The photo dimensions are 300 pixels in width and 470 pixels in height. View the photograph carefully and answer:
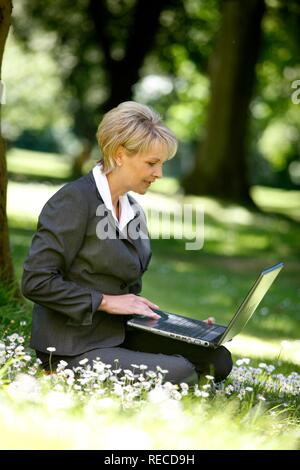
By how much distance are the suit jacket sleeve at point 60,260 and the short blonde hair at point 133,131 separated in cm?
39

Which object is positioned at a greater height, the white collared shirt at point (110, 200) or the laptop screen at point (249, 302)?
the white collared shirt at point (110, 200)

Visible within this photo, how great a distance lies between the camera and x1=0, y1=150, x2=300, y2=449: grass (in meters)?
3.57

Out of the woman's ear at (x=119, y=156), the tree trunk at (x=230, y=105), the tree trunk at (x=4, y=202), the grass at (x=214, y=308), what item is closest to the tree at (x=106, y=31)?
the grass at (x=214, y=308)

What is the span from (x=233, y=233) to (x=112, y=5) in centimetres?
1354

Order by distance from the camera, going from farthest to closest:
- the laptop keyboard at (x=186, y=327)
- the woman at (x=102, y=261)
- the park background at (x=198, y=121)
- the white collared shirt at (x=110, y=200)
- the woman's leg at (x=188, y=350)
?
the park background at (x=198, y=121) → the woman's leg at (x=188, y=350) → the white collared shirt at (x=110, y=200) → the laptop keyboard at (x=186, y=327) → the woman at (x=102, y=261)

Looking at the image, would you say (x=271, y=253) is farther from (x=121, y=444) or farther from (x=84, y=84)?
(x=84, y=84)

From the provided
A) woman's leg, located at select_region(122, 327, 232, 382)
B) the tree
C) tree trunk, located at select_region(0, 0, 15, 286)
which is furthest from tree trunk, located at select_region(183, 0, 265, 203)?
woman's leg, located at select_region(122, 327, 232, 382)

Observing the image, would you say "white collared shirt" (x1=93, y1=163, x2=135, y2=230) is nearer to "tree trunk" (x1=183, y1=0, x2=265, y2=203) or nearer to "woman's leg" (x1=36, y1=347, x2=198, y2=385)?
"woman's leg" (x1=36, y1=347, x2=198, y2=385)

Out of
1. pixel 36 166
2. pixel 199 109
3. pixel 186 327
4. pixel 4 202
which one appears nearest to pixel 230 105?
pixel 199 109

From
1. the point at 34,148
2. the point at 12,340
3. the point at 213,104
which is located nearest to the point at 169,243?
the point at 213,104

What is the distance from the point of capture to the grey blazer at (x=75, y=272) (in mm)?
4355

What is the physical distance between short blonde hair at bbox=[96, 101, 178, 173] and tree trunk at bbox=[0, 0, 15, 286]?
2.07 m

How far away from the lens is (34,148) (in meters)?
60.0

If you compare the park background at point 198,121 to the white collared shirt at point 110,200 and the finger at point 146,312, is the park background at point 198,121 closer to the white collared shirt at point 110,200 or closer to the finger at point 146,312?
the finger at point 146,312
